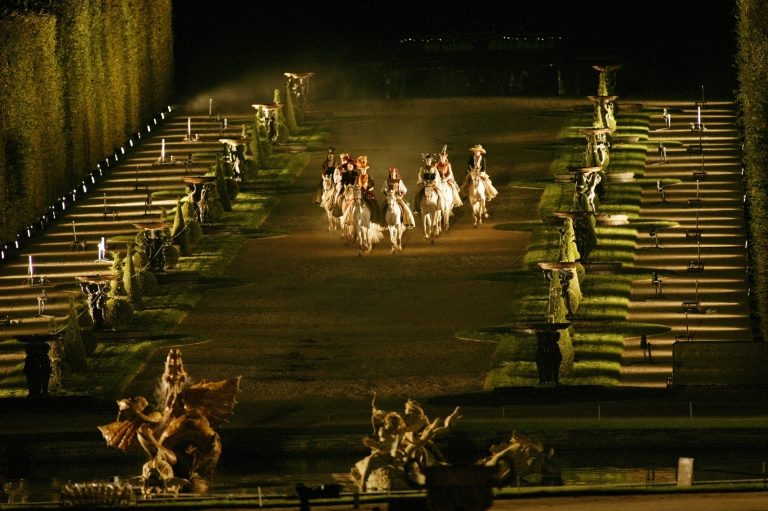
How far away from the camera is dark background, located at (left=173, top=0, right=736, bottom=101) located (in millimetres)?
77750

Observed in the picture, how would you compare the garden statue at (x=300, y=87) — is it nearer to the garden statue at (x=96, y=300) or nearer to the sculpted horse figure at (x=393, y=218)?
the sculpted horse figure at (x=393, y=218)

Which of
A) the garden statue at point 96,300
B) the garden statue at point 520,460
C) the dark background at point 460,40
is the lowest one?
the garden statue at point 520,460

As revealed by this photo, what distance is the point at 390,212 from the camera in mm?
51969

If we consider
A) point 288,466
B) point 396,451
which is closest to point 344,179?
point 288,466

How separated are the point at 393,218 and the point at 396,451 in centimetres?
2052

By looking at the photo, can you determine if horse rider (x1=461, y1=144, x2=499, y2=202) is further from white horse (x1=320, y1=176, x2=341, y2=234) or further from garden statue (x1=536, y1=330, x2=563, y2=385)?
garden statue (x1=536, y1=330, x2=563, y2=385)

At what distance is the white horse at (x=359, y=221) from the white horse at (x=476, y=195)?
324 cm

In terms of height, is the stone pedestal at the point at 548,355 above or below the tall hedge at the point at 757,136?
below

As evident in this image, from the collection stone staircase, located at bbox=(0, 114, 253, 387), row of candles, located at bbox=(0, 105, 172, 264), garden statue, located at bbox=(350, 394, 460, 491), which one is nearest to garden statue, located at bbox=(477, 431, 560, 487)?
garden statue, located at bbox=(350, 394, 460, 491)

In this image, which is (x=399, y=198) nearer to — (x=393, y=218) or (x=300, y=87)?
(x=393, y=218)

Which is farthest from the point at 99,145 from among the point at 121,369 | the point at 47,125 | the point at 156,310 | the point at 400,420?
the point at 400,420

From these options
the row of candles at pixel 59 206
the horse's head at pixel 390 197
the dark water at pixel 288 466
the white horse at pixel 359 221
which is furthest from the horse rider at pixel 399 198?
the dark water at pixel 288 466

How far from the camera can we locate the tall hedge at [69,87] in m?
58.9

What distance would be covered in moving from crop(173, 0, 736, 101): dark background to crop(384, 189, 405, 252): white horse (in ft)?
75.0
